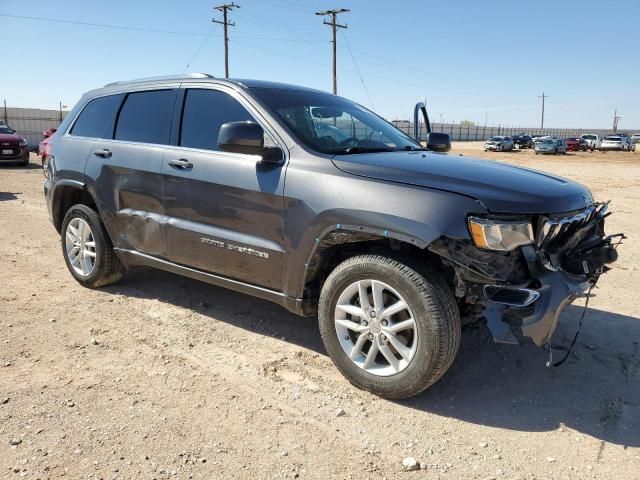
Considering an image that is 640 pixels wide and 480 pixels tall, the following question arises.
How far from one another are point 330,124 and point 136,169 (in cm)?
160

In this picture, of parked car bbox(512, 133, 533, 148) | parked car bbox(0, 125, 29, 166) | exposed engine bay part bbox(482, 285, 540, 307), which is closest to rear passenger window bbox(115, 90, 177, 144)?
exposed engine bay part bbox(482, 285, 540, 307)

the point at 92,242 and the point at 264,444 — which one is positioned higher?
the point at 92,242

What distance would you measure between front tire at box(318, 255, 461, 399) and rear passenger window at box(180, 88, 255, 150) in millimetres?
1427

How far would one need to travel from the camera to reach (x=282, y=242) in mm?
3480

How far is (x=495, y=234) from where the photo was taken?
2816 mm

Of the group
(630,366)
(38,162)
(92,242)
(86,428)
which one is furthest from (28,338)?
(38,162)

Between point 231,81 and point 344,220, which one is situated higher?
point 231,81

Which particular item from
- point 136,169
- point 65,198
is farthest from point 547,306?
point 65,198

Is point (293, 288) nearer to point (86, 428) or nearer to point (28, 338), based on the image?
point (86, 428)

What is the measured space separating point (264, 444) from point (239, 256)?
53.8 inches

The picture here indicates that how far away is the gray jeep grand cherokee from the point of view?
9.46 feet

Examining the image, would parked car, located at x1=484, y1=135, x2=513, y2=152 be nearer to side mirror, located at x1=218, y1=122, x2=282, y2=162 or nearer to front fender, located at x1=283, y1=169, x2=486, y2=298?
side mirror, located at x1=218, y1=122, x2=282, y2=162

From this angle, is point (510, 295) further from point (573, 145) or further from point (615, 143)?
point (615, 143)

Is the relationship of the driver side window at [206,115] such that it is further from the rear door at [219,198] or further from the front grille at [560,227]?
the front grille at [560,227]
